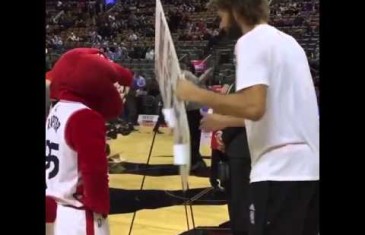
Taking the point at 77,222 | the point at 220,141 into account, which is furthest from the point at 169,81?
the point at 220,141

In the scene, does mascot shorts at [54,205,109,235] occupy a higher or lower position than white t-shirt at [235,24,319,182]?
lower

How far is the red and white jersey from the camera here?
7.10 ft

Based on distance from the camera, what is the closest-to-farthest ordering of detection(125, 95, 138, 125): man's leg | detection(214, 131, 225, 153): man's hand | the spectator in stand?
detection(214, 131, 225, 153): man's hand → detection(125, 95, 138, 125): man's leg → the spectator in stand

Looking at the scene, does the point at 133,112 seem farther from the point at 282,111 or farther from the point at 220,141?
the point at 282,111

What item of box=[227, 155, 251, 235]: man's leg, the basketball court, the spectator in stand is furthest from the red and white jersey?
the spectator in stand

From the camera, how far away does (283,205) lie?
2104mm

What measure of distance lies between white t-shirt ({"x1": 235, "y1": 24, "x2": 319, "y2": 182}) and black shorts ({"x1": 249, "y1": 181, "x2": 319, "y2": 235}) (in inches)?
1.0

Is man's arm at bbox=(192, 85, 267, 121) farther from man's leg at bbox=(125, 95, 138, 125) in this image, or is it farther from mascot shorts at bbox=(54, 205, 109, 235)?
man's leg at bbox=(125, 95, 138, 125)

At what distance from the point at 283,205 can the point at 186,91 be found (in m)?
0.49

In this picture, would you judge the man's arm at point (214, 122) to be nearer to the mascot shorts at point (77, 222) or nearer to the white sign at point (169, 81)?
the white sign at point (169, 81)

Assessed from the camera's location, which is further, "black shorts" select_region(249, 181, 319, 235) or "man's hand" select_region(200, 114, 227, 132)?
"man's hand" select_region(200, 114, 227, 132)
